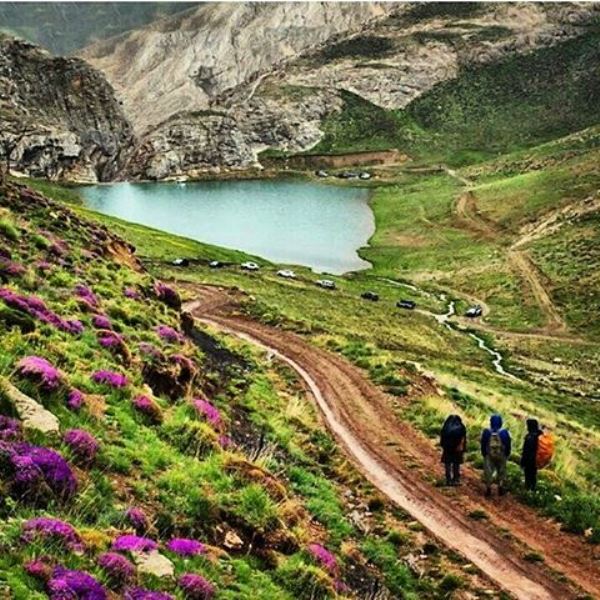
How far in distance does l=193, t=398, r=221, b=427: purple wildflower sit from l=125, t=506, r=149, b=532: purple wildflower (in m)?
7.67

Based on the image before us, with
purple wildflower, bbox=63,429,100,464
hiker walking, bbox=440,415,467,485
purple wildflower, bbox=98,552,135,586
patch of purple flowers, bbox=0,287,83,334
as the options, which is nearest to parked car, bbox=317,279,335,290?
hiker walking, bbox=440,415,467,485

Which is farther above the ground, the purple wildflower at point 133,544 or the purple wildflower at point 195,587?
the purple wildflower at point 133,544

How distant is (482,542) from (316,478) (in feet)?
15.5

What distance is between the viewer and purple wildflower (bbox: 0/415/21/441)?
1314 centimetres

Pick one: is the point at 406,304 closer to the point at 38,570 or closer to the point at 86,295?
the point at 86,295

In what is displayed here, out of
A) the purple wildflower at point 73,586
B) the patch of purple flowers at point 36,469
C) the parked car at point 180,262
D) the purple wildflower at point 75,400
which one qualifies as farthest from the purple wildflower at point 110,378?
the parked car at point 180,262

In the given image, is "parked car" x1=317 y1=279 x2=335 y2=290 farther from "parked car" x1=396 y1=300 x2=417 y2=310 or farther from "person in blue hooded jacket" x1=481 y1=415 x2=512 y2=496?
"person in blue hooded jacket" x1=481 y1=415 x2=512 y2=496

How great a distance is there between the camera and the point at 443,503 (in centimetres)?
2131

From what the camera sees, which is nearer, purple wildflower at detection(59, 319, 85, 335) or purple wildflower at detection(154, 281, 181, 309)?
purple wildflower at detection(59, 319, 85, 335)

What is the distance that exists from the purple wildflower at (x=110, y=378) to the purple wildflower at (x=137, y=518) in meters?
5.88

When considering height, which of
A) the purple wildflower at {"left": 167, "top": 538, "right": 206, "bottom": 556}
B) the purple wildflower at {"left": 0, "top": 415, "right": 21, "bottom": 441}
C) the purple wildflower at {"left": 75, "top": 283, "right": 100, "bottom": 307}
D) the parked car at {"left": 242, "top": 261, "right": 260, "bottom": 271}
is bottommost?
the parked car at {"left": 242, "top": 261, "right": 260, "bottom": 271}

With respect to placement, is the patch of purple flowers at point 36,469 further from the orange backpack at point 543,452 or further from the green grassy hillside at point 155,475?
the orange backpack at point 543,452

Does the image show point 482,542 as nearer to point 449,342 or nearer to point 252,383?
point 252,383

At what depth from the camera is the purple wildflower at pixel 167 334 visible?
2714 cm
